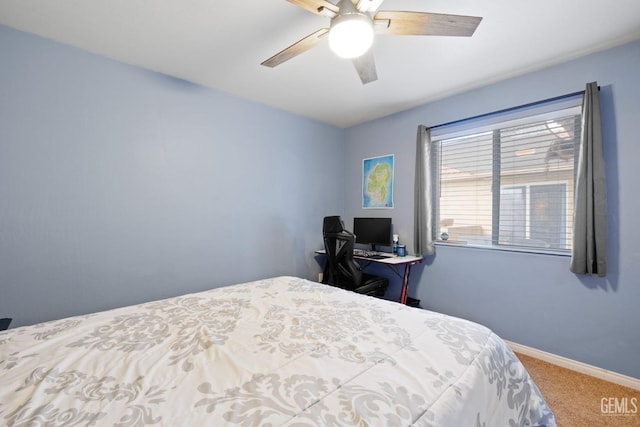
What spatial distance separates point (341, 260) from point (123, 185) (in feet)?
6.39

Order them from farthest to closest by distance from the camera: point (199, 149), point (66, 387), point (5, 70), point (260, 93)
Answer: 1. point (260, 93)
2. point (199, 149)
3. point (5, 70)
4. point (66, 387)

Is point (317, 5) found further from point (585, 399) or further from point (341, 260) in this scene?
point (585, 399)

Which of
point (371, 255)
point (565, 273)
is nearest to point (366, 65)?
point (371, 255)

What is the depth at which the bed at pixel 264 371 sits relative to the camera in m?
0.72

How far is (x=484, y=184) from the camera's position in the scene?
8.91 feet

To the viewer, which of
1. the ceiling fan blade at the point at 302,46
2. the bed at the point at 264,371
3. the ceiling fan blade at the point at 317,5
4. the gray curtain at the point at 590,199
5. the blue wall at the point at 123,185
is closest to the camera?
the bed at the point at 264,371

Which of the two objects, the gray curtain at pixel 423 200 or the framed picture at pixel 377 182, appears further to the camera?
the framed picture at pixel 377 182

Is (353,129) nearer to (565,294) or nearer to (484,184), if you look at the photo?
(484,184)

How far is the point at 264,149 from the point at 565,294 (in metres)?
3.04

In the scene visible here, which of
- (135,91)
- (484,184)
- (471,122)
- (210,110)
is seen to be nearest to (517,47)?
(471,122)

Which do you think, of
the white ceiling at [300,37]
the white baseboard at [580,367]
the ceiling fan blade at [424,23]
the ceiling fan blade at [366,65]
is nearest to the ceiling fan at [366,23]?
the ceiling fan blade at [424,23]

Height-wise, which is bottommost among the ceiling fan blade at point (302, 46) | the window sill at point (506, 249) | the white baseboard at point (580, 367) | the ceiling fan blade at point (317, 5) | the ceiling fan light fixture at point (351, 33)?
the white baseboard at point (580, 367)

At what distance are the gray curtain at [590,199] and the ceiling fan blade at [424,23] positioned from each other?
129 cm

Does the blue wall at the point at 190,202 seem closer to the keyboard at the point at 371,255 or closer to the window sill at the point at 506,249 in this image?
the window sill at the point at 506,249
